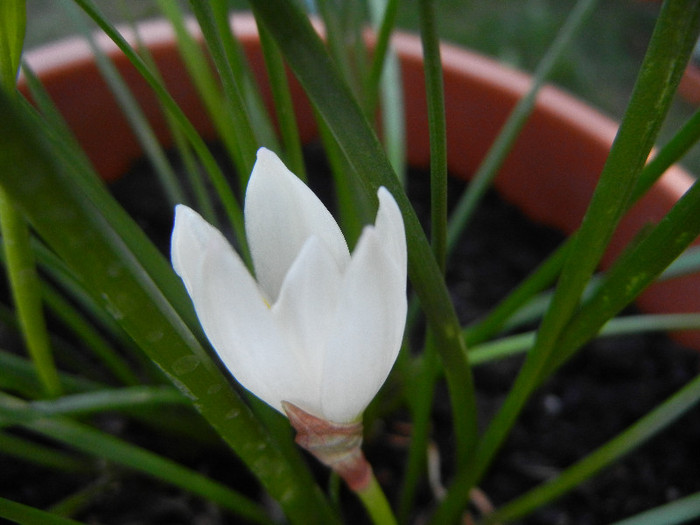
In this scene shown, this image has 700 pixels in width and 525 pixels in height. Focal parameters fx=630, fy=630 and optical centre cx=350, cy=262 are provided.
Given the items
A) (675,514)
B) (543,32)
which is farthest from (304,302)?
(543,32)

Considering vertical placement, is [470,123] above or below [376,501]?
above

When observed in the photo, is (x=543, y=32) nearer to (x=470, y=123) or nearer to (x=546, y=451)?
(x=470, y=123)

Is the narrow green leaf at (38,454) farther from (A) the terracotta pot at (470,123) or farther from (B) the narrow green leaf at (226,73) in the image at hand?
(A) the terracotta pot at (470,123)

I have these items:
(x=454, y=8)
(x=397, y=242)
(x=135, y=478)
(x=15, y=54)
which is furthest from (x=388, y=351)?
(x=454, y=8)

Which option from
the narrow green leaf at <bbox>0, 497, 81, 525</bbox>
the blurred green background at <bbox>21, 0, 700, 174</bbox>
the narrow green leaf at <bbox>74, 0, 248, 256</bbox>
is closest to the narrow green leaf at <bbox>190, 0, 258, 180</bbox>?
the narrow green leaf at <bbox>74, 0, 248, 256</bbox>

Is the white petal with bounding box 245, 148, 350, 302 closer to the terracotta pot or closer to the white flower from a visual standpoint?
the white flower

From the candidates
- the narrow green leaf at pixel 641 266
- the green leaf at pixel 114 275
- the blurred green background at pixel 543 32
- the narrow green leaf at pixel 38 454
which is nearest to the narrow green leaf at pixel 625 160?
the narrow green leaf at pixel 641 266
